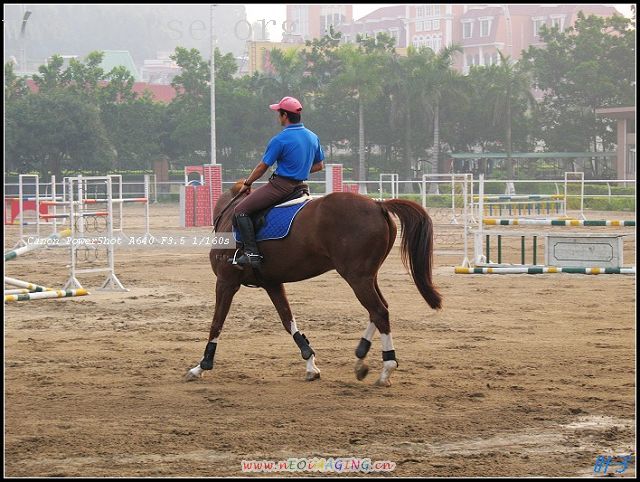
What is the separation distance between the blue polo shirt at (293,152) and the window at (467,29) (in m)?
90.6

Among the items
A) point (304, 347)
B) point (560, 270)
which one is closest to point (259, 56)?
point (560, 270)

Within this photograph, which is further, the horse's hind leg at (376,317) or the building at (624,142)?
the building at (624,142)

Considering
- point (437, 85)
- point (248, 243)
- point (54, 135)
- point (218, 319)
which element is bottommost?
point (218, 319)

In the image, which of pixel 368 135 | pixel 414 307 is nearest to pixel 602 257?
pixel 414 307

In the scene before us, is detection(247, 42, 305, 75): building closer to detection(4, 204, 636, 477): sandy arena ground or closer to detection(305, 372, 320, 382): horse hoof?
detection(4, 204, 636, 477): sandy arena ground

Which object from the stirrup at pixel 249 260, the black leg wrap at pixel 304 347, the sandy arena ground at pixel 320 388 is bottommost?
the sandy arena ground at pixel 320 388

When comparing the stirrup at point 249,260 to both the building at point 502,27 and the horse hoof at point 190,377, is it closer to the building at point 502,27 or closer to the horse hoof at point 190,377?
the horse hoof at point 190,377

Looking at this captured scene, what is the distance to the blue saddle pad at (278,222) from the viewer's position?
832cm

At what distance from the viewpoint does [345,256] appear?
801 cm

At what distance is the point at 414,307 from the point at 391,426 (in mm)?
6194

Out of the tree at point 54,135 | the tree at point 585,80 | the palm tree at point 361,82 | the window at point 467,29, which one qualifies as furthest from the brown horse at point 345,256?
the window at point 467,29

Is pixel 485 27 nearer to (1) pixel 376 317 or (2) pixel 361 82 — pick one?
(2) pixel 361 82

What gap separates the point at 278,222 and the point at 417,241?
1.20 metres

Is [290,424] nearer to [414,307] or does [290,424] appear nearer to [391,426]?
[391,426]
